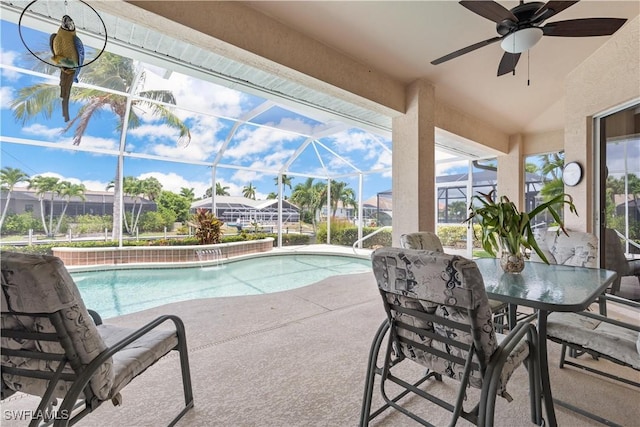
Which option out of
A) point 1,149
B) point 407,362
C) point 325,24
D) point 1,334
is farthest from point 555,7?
point 1,149

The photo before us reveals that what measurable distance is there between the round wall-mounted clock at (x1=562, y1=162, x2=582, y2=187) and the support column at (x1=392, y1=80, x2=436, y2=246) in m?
1.77

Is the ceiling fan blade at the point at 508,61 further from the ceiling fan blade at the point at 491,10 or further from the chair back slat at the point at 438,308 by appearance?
the chair back slat at the point at 438,308

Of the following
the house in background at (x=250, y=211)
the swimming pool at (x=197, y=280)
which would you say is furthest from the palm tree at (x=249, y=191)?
the swimming pool at (x=197, y=280)

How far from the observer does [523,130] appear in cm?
618

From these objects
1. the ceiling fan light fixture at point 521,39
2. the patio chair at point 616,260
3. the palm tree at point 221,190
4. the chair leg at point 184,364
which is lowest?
the chair leg at point 184,364

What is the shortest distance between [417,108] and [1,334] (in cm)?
435

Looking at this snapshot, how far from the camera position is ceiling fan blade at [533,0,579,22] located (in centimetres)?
196

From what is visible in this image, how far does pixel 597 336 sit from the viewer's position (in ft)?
5.08

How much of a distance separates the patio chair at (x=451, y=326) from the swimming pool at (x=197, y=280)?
3.91 m

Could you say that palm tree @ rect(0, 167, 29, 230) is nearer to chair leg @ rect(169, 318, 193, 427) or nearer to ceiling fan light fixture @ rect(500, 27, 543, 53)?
chair leg @ rect(169, 318, 193, 427)

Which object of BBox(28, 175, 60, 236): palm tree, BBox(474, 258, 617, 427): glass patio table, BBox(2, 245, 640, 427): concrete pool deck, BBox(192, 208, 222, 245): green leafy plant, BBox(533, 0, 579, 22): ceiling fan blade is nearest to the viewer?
BBox(474, 258, 617, 427): glass patio table

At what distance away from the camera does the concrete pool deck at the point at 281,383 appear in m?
1.60

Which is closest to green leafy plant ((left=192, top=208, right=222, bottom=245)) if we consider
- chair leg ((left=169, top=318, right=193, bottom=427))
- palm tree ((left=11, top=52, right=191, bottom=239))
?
palm tree ((left=11, top=52, right=191, bottom=239))

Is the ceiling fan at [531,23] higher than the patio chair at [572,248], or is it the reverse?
the ceiling fan at [531,23]
